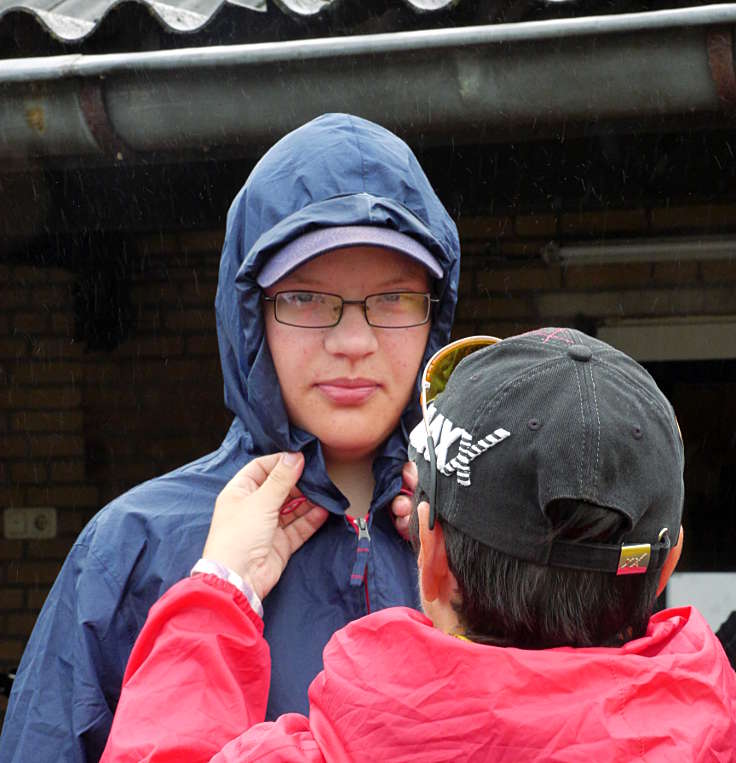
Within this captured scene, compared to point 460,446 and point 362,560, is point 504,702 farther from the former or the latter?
point 362,560

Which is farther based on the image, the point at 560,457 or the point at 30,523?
the point at 30,523

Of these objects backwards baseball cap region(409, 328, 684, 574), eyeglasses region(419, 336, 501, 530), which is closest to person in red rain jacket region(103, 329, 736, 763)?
backwards baseball cap region(409, 328, 684, 574)

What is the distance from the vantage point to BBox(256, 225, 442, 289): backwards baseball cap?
1571 mm

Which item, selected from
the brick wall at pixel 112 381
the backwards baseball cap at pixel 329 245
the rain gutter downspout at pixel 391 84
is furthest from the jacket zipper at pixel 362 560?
the brick wall at pixel 112 381

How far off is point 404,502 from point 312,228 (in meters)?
0.47

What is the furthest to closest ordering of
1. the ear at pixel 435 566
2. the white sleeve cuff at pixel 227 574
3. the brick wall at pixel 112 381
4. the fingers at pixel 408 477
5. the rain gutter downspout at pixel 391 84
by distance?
the brick wall at pixel 112 381 < the rain gutter downspout at pixel 391 84 < the fingers at pixel 408 477 < the white sleeve cuff at pixel 227 574 < the ear at pixel 435 566

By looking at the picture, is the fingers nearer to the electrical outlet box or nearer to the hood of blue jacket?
the hood of blue jacket

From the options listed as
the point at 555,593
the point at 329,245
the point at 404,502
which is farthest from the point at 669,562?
the point at 329,245

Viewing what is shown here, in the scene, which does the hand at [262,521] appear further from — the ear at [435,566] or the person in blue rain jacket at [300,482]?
the ear at [435,566]

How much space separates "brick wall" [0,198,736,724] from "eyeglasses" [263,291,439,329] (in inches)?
99.1

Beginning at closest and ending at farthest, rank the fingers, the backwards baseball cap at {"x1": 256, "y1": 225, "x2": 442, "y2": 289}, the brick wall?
the backwards baseball cap at {"x1": 256, "y1": 225, "x2": 442, "y2": 289}, the fingers, the brick wall

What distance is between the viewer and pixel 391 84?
7.85 feet

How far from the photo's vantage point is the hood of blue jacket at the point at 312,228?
163 cm

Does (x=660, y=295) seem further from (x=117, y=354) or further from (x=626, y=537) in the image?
(x=626, y=537)
